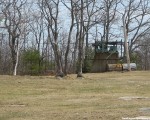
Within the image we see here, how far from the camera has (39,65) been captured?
49.1m

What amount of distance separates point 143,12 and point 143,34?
594 cm

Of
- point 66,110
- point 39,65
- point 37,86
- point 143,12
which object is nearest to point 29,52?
point 39,65

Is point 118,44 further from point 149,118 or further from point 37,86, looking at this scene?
point 149,118

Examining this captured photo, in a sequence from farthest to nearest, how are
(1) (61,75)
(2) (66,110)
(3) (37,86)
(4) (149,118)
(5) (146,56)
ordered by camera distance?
1. (5) (146,56)
2. (1) (61,75)
3. (3) (37,86)
4. (2) (66,110)
5. (4) (149,118)

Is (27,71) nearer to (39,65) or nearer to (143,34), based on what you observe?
(39,65)

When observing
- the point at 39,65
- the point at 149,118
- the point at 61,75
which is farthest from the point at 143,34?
the point at 149,118

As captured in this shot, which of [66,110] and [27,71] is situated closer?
[66,110]

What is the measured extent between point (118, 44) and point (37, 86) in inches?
1116

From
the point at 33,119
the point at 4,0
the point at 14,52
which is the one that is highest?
the point at 4,0

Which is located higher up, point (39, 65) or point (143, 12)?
point (143, 12)

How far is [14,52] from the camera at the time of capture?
42.9 meters

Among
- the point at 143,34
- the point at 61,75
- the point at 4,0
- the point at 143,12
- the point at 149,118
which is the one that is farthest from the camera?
the point at 143,34

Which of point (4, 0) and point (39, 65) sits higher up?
point (4, 0)

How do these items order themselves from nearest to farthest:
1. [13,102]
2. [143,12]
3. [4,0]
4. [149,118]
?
[149,118] → [13,102] → [4,0] → [143,12]
